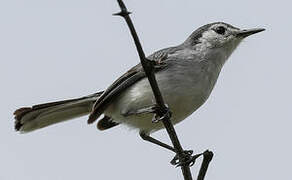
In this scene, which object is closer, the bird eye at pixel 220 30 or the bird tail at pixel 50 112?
the bird tail at pixel 50 112

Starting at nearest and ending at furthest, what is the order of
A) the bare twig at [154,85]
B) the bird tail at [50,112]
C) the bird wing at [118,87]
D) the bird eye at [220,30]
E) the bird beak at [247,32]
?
the bare twig at [154,85], the bird wing at [118,87], the bird tail at [50,112], the bird beak at [247,32], the bird eye at [220,30]

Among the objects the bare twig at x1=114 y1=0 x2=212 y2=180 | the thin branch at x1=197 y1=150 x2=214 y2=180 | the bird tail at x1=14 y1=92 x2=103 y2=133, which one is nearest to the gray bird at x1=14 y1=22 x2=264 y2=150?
the bird tail at x1=14 y1=92 x2=103 y2=133

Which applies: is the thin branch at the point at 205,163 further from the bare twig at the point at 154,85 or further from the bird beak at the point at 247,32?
the bird beak at the point at 247,32

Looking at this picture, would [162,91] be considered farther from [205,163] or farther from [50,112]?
[205,163]

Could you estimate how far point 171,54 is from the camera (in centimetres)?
585

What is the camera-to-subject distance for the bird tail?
589 centimetres

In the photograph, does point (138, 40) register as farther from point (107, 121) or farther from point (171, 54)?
point (107, 121)

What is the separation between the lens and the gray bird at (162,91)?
214 inches

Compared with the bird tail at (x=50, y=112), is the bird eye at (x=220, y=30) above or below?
above

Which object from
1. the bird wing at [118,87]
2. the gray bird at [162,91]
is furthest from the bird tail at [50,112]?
the bird wing at [118,87]

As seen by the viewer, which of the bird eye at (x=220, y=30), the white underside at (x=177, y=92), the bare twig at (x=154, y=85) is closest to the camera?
the bare twig at (x=154, y=85)

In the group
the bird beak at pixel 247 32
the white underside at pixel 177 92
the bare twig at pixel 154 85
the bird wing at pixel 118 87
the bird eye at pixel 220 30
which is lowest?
the bare twig at pixel 154 85

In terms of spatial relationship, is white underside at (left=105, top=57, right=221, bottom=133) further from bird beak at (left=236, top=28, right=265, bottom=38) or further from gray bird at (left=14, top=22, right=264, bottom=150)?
bird beak at (left=236, top=28, right=265, bottom=38)

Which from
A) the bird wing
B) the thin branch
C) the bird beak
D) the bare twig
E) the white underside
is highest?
the bird beak
